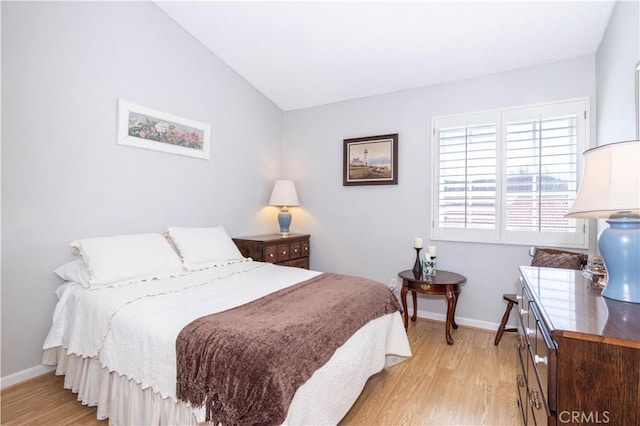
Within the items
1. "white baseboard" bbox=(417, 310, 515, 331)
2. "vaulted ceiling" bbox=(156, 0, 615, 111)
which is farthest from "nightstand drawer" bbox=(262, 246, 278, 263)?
"vaulted ceiling" bbox=(156, 0, 615, 111)

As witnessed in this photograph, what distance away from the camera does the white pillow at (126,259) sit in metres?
2.09

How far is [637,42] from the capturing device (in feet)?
5.44

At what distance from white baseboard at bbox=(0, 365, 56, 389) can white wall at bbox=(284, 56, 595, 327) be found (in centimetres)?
273

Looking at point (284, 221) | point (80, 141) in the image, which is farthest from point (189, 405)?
point (284, 221)

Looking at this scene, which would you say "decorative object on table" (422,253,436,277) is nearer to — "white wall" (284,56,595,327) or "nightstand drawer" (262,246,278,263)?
"white wall" (284,56,595,327)

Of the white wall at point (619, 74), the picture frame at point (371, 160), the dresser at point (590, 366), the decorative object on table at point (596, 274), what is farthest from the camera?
→ the picture frame at point (371, 160)

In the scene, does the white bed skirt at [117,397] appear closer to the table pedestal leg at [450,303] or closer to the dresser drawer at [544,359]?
the dresser drawer at [544,359]

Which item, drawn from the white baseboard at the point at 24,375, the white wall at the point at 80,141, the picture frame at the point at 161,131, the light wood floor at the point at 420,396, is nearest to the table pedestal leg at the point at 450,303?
the light wood floor at the point at 420,396

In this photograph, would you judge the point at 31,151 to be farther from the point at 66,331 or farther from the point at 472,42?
the point at 472,42

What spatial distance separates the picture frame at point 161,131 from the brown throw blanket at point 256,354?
189 cm

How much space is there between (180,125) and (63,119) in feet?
3.09

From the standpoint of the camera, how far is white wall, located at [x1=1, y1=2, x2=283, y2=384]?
6.81 feet

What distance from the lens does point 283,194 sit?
3.99 meters

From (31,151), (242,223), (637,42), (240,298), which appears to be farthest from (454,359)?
(31,151)
